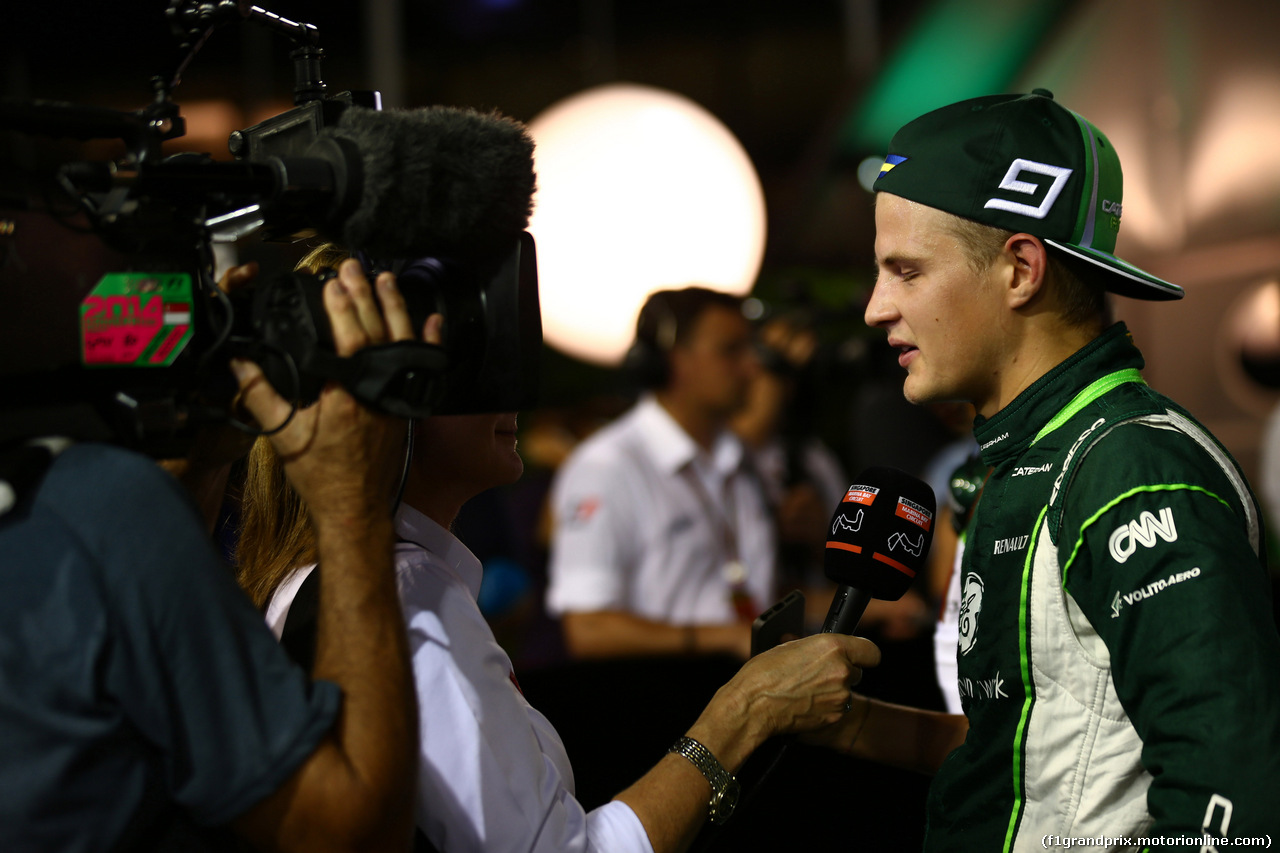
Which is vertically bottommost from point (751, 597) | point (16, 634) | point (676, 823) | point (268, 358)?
point (751, 597)

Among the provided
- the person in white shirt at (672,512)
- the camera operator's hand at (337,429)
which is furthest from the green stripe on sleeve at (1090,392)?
the person in white shirt at (672,512)

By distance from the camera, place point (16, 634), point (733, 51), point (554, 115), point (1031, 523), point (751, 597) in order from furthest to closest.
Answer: point (733, 51)
point (554, 115)
point (751, 597)
point (1031, 523)
point (16, 634)

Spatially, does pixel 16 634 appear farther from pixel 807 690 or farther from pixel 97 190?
pixel 807 690

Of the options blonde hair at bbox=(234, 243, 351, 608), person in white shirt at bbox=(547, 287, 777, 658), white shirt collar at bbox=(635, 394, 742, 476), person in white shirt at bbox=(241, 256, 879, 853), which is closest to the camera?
person in white shirt at bbox=(241, 256, 879, 853)

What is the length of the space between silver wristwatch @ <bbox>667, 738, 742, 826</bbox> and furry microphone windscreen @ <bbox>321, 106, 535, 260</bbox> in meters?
0.70

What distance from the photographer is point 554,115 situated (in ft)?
13.4

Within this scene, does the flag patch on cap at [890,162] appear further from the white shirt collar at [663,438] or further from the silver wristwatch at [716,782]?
the white shirt collar at [663,438]

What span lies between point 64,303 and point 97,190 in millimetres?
110

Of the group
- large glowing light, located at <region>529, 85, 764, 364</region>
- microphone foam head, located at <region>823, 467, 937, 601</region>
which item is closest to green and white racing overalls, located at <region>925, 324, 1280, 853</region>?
microphone foam head, located at <region>823, 467, 937, 601</region>

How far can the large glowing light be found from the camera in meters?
4.03

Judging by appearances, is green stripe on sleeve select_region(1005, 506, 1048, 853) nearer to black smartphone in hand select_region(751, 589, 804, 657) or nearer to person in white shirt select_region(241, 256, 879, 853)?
person in white shirt select_region(241, 256, 879, 853)

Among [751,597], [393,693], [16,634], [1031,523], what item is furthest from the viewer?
[751,597]

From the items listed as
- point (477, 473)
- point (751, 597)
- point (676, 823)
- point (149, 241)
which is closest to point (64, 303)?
point (149, 241)

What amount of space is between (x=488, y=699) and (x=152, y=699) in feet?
1.37
